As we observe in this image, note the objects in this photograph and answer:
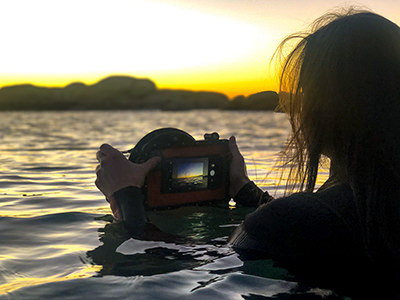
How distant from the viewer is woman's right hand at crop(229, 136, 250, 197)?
12.5 ft

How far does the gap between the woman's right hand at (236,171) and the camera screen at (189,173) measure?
247 mm

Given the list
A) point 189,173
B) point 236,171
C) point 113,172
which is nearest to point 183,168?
point 189,173

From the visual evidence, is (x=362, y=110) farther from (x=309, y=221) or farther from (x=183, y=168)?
(x=183, y=168)

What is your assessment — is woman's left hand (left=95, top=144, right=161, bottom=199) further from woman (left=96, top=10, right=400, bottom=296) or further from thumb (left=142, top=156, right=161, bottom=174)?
woman (left=96, top=10, right=400, bottom=296)

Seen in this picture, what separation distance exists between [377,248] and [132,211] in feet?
4.92

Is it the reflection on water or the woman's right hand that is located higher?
the woman's right hand

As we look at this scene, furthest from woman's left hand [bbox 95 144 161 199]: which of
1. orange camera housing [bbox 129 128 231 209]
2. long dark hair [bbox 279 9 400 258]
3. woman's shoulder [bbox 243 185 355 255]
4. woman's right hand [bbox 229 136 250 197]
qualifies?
long dark hair [bbox 279 9 400 258]

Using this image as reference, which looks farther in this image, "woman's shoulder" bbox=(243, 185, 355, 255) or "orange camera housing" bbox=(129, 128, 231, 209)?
"orange camera housing" bbox=(129, 128, 231, 209)

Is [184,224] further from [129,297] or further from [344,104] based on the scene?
[344,104]

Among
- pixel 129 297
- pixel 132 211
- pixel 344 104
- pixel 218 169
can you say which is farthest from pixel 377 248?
pixel 218 169

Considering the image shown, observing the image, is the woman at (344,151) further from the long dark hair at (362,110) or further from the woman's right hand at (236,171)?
the woman's right hand at (236,171)

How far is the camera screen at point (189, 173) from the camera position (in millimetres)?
3543

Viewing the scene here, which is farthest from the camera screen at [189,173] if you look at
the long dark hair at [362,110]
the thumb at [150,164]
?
the long dark hair at [362,110]

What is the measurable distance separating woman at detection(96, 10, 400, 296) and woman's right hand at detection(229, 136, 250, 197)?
1460 millimetres
